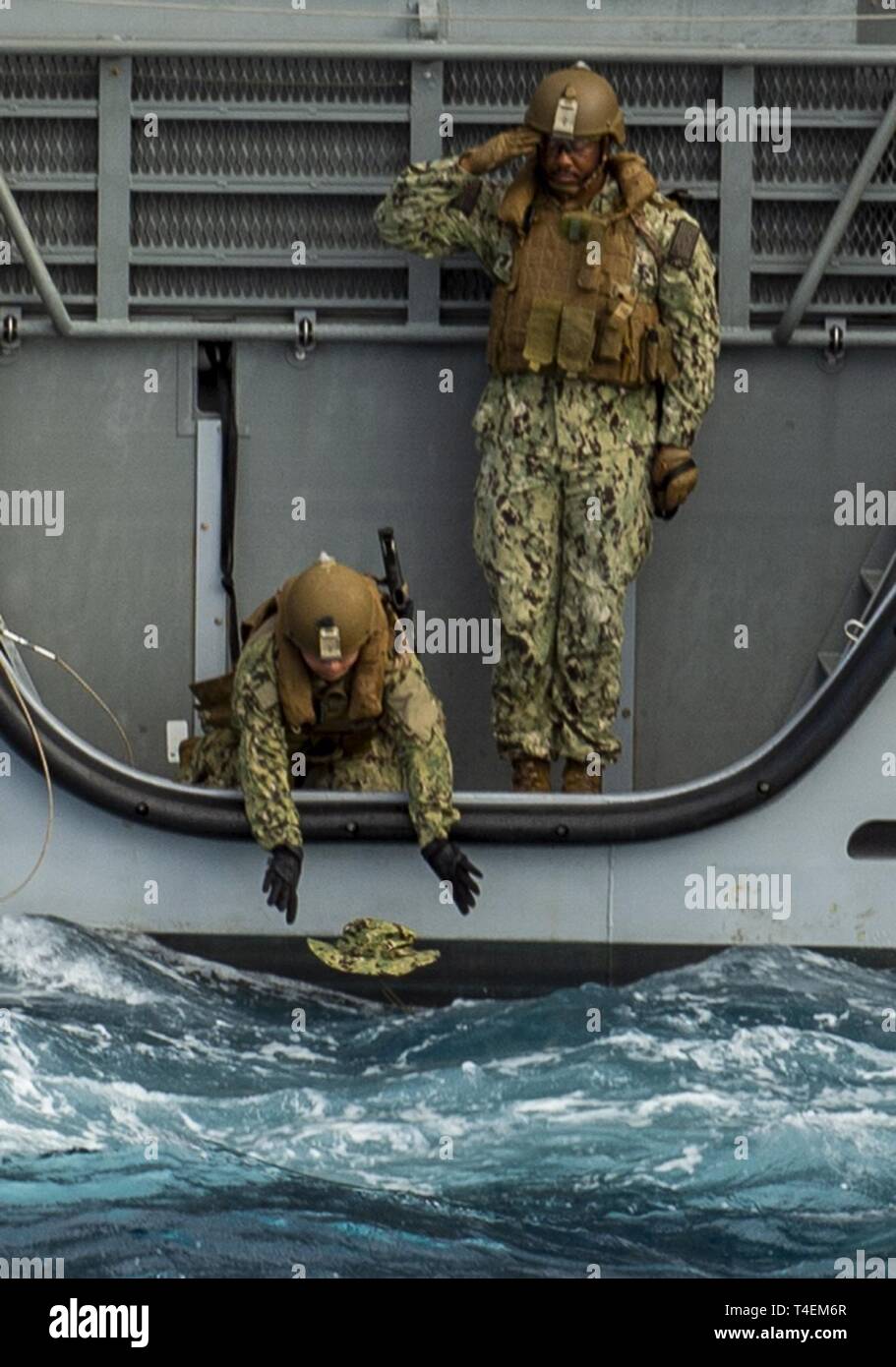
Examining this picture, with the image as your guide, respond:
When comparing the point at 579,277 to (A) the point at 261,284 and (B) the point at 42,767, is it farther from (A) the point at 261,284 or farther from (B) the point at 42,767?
(B) the point at 42,767

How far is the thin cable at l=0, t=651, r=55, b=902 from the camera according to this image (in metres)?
7.81

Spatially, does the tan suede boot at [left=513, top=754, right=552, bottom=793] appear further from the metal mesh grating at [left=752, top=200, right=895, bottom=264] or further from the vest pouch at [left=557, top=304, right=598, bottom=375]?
the metal mesh grating at [left=752, top=200, right=895, bottom=264]

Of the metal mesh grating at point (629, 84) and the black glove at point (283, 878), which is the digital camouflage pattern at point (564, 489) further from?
the black glove at point (283, 878)

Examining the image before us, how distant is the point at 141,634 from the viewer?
350 inches

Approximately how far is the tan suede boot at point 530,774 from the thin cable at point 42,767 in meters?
1.20

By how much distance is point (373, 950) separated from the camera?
7.84 m

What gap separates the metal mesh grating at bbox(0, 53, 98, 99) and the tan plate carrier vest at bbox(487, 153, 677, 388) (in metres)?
1.35

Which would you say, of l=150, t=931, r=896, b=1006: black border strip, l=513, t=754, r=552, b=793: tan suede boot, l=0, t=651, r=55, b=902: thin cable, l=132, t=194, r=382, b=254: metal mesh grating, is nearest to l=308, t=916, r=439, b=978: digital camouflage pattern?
l=150, t=931, r=896, b=1006: black border strip

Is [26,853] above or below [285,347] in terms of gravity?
below

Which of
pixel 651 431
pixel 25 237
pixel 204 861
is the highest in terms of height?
pixel 25 237

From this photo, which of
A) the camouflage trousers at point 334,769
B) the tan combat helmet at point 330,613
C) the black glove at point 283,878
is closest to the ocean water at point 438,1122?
the black glove at point 283,878
